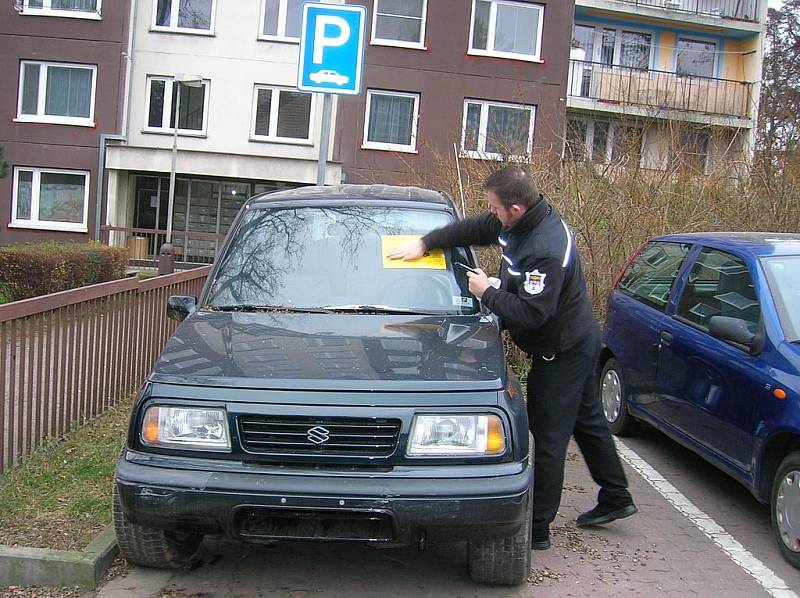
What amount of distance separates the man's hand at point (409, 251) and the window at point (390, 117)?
62.8 feet

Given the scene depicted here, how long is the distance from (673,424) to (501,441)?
98.7 inches

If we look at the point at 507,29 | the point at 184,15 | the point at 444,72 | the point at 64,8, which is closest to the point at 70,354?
the point at 444,72

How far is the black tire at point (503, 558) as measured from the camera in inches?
138

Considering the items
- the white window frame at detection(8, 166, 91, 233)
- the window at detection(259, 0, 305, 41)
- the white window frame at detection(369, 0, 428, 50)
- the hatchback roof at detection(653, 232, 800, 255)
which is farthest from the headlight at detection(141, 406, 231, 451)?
the white window frame at detection(8, 166, 91, 233)

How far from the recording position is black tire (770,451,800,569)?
13.1ft

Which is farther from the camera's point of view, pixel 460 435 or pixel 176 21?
pixel 176 21

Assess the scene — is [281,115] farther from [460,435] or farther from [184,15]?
[460,435]

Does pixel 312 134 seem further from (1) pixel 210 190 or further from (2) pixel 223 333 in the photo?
(2) pixel 223 333

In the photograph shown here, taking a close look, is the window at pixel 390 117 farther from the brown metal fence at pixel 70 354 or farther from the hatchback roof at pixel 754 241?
the hatchback roof at pixel 754 241

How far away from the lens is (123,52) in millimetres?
23016

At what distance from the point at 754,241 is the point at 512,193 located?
2266 millimetres

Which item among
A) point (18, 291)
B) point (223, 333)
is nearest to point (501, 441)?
point (223, 333)

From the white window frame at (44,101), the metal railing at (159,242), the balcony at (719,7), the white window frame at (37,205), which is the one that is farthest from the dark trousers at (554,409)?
the balcony at (719,7)

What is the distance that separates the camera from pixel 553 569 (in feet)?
13.0
